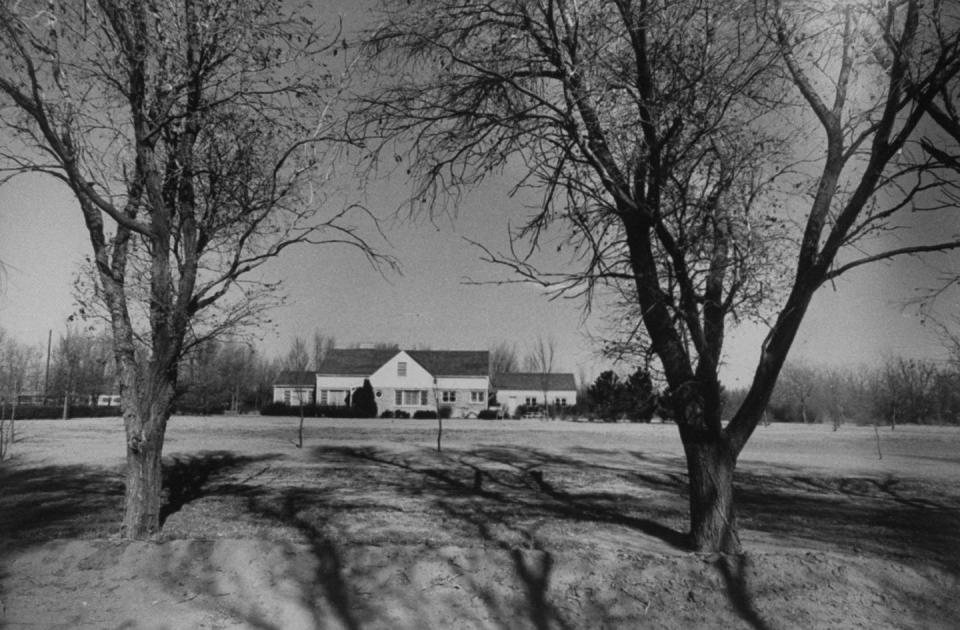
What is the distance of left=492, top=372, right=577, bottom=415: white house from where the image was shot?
6606 cm

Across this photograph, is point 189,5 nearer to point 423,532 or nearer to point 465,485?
point 423,532

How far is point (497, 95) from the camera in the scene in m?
6.89

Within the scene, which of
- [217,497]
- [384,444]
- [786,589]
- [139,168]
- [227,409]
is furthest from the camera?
[227,409]

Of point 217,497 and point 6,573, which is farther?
point 217,497

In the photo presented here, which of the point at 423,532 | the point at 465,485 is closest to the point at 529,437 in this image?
the point at 465,485

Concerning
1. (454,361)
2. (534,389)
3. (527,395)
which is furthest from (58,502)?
(534,389)

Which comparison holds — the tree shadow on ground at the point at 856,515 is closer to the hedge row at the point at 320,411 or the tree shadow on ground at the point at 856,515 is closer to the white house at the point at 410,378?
the hedge row at the point at 320,411

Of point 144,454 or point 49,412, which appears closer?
point 144,454

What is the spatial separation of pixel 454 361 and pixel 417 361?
12.1 feet

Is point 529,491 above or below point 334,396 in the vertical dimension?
below

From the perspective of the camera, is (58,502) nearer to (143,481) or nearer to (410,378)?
(143,481)

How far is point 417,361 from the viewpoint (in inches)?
2133

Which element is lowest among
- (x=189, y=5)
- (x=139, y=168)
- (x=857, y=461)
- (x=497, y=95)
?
(x=857, y=461)

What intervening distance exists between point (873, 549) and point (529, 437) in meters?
18.5
